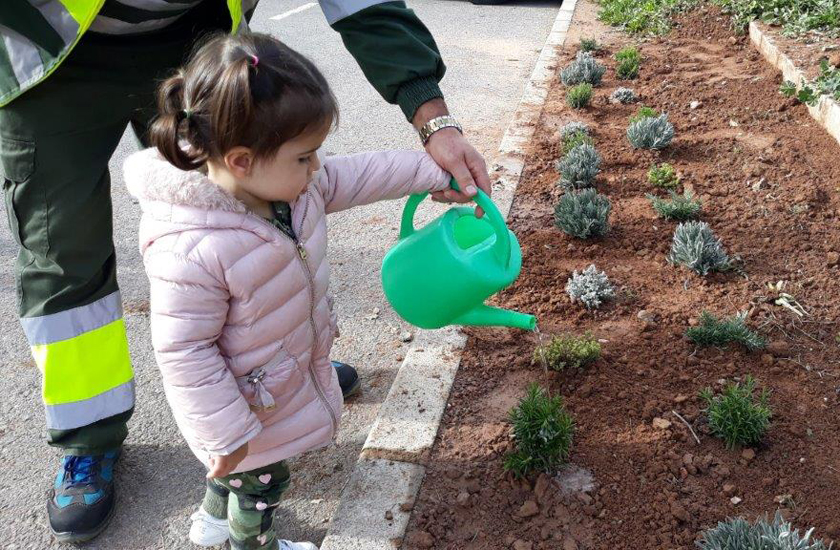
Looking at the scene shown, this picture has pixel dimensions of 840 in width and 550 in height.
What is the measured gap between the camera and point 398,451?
8.07 feet

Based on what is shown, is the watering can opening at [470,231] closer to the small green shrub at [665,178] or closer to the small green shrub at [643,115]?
the small green shrub at [665,178]

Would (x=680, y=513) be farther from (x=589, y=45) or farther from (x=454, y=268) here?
(x=589, y=45)

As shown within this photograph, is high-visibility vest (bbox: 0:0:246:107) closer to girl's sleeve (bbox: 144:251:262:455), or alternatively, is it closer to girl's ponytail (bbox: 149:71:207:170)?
girl's ponytail (bbox: 149:71:207:170)

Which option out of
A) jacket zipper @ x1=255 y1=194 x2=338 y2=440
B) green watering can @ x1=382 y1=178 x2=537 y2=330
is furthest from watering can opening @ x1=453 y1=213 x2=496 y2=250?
jacket zipper @ x1=255 y1=194 x2=338 y2=440

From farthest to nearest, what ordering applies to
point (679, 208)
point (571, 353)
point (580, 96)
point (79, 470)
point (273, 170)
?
1. point (580, 96)
2. point (679, 208)
3. point (571, 353)
4. point (79, 470)
5. point (273, 170)

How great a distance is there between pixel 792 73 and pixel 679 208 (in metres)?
2.17

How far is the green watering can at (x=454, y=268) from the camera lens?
2021 mm

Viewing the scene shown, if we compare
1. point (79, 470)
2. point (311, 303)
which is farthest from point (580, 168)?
point (79, 470)

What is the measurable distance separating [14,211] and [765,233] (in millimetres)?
3092

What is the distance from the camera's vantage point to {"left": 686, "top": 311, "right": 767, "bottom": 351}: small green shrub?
2764 millimetres

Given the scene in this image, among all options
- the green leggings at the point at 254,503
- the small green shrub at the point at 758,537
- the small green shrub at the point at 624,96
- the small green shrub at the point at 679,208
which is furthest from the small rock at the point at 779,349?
the small green shrub at the point at 624,96

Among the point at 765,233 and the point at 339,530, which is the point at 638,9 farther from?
the point at 339,530

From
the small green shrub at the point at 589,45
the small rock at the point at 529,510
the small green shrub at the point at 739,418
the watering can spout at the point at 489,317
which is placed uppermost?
the watering can spout at the point at 489,317

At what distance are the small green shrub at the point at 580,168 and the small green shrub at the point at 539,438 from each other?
6.40 feet
